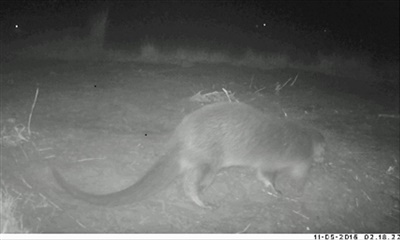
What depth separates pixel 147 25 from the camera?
7.16 m

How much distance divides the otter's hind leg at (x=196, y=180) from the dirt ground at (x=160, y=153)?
9 cm

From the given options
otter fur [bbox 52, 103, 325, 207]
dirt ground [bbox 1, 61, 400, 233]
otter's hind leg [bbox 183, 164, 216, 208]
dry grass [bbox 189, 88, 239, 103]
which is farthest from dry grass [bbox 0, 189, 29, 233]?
dry grass [bbox 189, 88, 239, 103]

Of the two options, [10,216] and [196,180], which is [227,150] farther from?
[10,216]

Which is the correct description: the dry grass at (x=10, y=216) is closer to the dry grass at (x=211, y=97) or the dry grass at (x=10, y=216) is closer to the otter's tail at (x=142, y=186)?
Answer: the otter's tail at (x=142, y=186)

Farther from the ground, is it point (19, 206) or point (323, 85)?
point (19, 206)

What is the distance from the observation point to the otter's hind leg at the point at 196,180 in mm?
2922

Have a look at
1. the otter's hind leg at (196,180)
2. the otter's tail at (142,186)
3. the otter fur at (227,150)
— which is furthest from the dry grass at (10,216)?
the otter's hind leg at (196,180)

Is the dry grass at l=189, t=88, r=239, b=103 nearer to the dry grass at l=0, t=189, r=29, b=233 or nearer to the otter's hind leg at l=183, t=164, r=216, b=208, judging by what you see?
the otter's hind leg at l=183, t=164, r=216, b=208

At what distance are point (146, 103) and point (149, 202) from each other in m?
2.18

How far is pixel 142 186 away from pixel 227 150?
34.6 inches

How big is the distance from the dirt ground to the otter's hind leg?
0.29 feet

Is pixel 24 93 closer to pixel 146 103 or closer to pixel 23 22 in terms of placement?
pixel 146 103

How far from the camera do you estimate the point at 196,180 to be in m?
2.95

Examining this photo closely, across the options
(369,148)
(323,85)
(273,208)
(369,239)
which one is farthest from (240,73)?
(369,239)
